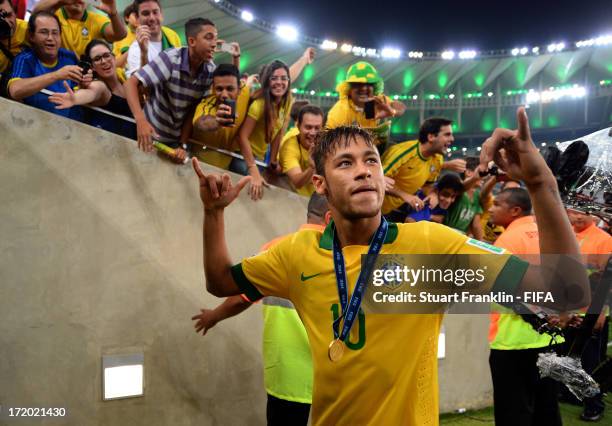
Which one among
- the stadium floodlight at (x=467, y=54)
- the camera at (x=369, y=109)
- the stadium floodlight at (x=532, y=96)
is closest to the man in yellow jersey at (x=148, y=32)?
the camera at (x=369, y=109)

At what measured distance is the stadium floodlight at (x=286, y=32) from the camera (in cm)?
2832

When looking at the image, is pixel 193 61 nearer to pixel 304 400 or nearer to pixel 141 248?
pixel 141 248

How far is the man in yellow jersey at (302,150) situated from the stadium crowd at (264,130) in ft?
0.05

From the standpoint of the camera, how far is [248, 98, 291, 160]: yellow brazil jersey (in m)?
5.40

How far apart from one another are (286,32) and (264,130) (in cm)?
2485

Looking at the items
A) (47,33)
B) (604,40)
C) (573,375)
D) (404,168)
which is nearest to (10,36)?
(47,33)

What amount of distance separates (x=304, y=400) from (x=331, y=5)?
30.6m

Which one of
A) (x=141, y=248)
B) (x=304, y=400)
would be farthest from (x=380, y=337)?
(x=141, y=248)

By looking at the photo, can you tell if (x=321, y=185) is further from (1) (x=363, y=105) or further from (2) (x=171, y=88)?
(1) (x=363, y=105)

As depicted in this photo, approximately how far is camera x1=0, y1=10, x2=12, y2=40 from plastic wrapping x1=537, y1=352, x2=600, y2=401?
4.64 metres

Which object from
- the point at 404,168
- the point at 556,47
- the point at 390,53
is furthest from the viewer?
the point at 556,47

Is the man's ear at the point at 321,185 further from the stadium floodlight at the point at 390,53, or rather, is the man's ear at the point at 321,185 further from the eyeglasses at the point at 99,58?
the stadium floodlight at the point at 390,53

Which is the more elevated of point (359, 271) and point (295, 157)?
point (295, 157)

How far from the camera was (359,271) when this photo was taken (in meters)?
2.21
